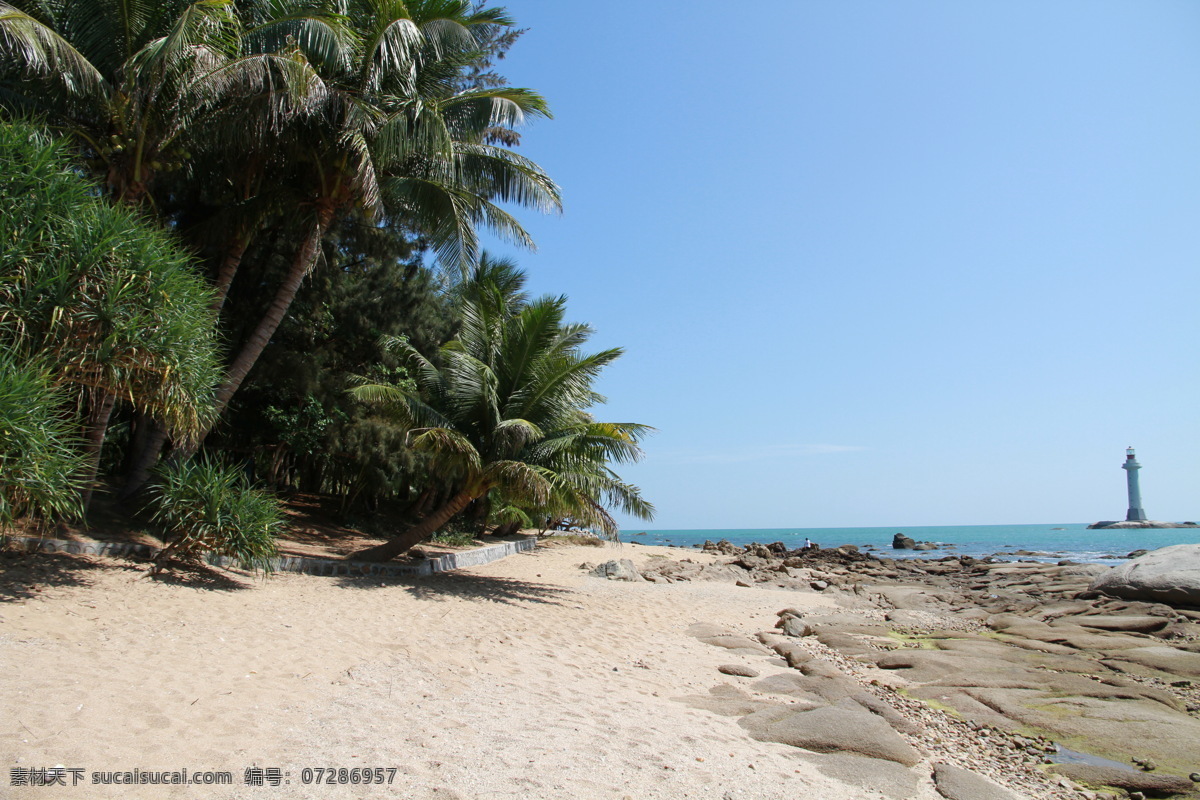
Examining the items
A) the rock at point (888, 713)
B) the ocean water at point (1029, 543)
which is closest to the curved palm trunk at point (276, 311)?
the rock at point (888, 713)

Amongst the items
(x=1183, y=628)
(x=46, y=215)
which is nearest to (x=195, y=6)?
(x=46, y=215)

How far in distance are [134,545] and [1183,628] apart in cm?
1609

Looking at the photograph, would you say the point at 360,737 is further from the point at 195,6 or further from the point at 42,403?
the point at 195,6

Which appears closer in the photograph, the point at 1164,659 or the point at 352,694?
the point at 352,694

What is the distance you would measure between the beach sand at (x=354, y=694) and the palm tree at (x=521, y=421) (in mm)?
2631

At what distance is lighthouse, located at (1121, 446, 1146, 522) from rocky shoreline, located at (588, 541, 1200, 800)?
98.3 m

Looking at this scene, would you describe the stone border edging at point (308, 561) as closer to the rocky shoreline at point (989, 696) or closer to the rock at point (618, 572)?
the rock at point (618, 572)

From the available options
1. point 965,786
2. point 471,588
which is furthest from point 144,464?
point 965,786

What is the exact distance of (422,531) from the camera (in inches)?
510

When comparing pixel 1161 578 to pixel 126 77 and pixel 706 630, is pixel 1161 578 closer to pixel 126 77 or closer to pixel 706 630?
pixel 706 630

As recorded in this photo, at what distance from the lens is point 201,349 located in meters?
9.02

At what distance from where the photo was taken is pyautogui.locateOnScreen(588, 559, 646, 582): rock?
15.4 meters

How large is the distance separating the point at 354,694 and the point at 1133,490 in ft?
383

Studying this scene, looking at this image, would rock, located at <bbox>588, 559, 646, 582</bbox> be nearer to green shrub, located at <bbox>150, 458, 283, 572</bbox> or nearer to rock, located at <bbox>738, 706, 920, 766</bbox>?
green shrub, located at <bbox>150, 458, 283, 572</bbox>
